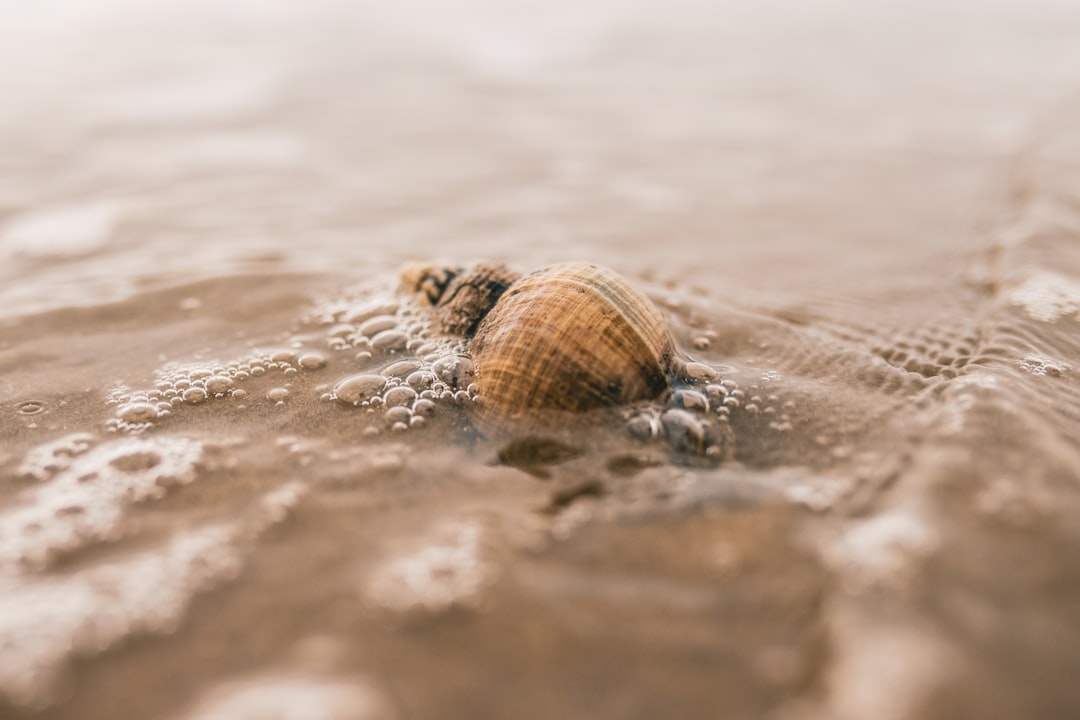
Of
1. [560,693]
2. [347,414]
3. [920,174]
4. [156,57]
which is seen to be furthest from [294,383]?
[156,57]

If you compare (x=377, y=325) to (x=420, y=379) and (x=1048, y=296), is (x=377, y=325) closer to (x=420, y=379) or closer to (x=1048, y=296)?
(x=420, y=379)

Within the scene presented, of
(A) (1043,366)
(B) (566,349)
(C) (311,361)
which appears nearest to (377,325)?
(C) (311,361)

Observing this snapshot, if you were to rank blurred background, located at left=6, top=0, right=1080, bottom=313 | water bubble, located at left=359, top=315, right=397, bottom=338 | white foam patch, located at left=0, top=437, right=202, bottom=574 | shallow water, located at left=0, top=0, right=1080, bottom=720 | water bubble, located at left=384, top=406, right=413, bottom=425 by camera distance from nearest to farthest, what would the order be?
shallow water, located at left=0, top=0, right=1080, bottom=720 → white foam patch, located at left=0, top=437, right=202, bottom=574 → water bubble, located at left=384, top=406, right=413, bottom=425 → water bubble, located at left=359, top=315, right=397, bottom=338 → blurred background, located at left=6, top=0, right=1080, bottom=313

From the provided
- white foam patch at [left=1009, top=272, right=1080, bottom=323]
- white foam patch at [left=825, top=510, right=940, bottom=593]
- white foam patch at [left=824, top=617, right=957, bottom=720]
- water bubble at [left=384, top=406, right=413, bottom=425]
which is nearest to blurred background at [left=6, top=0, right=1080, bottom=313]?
white foam patch at [left=1009, top=272, right=1080, bottom=323]

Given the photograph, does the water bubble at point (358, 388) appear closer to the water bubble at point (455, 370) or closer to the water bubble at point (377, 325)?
the water bubble at point (455, 370)

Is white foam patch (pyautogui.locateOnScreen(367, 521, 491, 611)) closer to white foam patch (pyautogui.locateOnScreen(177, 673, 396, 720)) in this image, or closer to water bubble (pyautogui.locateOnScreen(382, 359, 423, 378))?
white foam patch (pyautogui.locateOnScreen(177, 673, 396, 720))

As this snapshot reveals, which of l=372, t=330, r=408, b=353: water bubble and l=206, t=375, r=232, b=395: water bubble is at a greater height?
l=372, t=330, r=408, b=353: water bubble

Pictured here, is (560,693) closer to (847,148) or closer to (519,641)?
(519,641)
